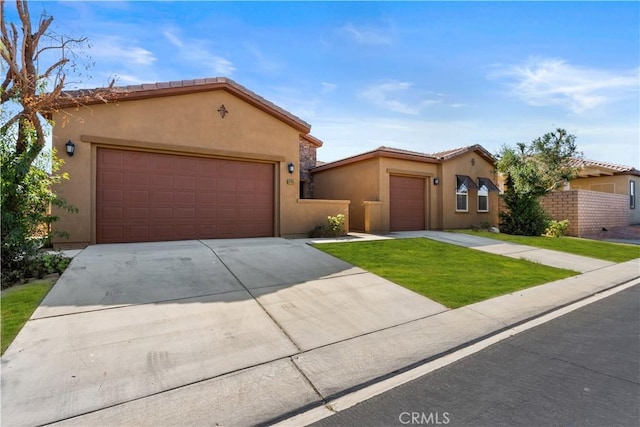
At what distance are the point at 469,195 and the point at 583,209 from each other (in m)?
5.95

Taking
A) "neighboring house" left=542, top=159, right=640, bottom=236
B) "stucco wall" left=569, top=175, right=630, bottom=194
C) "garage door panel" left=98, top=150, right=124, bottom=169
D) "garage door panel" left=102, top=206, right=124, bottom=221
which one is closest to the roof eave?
"neighboring house" left=542, top=159, right=640, bottom=236

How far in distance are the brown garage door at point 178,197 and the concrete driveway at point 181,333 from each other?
2.27 m

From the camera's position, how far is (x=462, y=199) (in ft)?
53.3

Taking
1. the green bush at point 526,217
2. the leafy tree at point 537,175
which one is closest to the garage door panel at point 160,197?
the leafy tree at point 537,175

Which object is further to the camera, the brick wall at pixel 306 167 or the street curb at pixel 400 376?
the brick wall at pixel 306 167

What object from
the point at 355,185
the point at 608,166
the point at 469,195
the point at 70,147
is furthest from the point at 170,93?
the point at 608,166

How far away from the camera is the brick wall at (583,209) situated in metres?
16.2

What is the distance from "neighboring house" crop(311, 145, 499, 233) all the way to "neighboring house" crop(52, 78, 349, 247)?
2647mm

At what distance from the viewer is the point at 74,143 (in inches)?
330

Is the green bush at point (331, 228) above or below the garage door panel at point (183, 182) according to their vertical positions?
below

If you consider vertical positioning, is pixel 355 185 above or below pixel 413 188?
above

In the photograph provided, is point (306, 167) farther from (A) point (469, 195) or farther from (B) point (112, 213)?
(B) point (112, 213)

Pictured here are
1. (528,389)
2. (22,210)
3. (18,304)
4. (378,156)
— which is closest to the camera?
(528,389)

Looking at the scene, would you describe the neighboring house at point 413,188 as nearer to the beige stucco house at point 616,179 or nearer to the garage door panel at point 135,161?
the garage door panel at point 135,161
